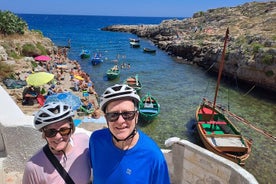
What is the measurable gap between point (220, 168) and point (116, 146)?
2478 millimetres

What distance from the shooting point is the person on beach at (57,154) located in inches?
111

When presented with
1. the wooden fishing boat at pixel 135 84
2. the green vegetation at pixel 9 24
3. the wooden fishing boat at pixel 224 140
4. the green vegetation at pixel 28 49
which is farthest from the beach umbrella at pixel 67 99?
the green vegetation at pixel 9 24

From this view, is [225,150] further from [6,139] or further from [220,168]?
[6,139]

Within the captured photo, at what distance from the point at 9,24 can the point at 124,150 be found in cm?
3631

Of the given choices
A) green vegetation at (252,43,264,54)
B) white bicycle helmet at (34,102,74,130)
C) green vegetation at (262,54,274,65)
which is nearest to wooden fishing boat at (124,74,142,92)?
green vegetation at (262,54,274,65)

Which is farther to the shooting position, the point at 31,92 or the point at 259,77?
the point at 259,77

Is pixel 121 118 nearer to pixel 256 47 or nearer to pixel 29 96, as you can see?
pixel 29 96

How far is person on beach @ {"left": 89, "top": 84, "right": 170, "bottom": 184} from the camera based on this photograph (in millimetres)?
2533

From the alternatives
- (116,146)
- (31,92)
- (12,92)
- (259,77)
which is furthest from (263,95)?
(116,146)

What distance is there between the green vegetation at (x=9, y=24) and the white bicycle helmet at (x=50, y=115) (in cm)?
3454

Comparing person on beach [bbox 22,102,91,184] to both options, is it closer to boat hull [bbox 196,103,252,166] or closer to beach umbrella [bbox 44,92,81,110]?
boat hull [bbox 196,103,252,166]

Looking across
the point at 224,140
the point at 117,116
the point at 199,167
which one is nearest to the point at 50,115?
the point at 117,116

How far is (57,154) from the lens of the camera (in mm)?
2959

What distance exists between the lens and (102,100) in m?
2.80
